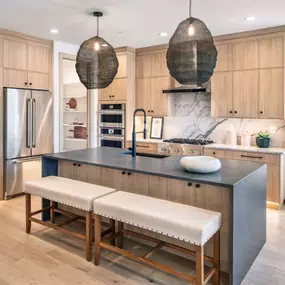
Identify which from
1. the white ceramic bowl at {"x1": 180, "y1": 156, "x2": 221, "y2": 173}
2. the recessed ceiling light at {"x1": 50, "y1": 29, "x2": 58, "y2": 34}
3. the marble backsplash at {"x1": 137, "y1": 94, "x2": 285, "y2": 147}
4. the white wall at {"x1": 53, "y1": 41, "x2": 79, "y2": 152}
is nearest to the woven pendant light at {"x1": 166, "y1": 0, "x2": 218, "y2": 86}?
the white ceramic bowl at {"x1": 180, "y1": 156, "x2": 221, "y2": 173}

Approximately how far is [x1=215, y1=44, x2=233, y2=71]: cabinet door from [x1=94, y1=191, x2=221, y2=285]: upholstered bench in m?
3.14

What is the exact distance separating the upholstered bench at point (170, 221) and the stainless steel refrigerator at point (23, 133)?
2.71 m

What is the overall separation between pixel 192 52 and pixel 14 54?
11.4ft

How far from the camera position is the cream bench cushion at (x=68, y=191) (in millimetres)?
Answer: 2809

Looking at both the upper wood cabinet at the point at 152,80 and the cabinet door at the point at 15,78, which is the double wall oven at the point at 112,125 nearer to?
the upper wood cabinet at the point at 152,80

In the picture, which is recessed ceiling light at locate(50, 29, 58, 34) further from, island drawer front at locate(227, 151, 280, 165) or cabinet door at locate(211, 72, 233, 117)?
island drawer front at locate(227, 151, 280, 165)

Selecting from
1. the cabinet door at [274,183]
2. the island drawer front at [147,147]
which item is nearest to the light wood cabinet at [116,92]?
the island drawer front at [147,147]

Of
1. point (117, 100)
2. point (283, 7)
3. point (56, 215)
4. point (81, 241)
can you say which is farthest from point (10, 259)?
point (283, 7)

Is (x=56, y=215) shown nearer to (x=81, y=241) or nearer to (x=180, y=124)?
(x=81, y=241)

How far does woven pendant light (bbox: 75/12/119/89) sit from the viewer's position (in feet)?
11.0

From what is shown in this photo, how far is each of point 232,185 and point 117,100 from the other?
4.13 metres

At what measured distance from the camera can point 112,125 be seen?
6.02 m

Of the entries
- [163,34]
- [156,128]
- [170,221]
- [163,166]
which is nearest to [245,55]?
[163,34]

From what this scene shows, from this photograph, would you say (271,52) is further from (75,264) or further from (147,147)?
(75,264)
